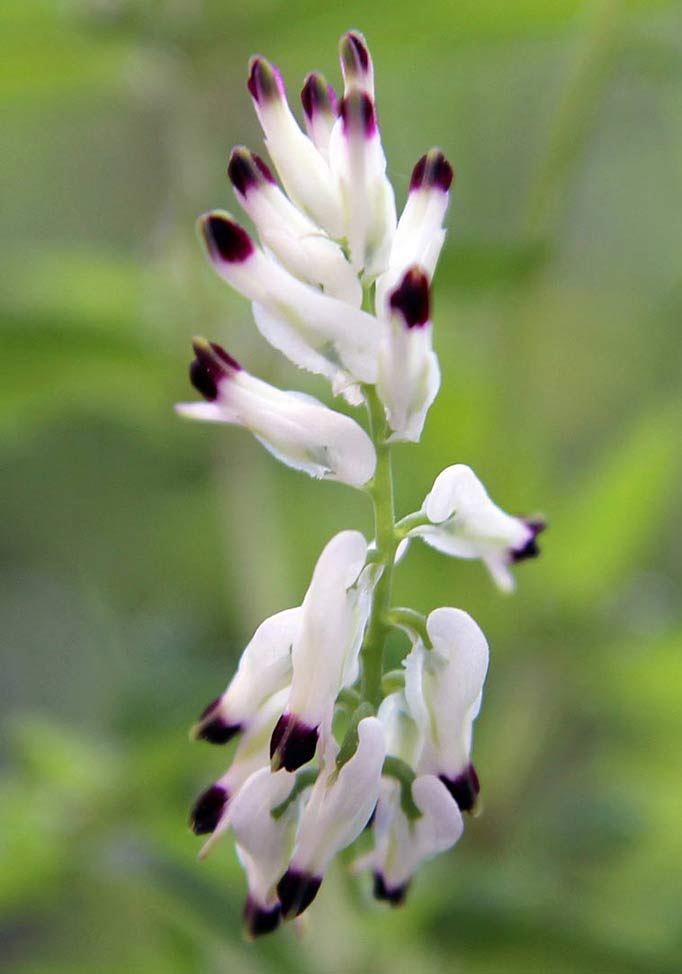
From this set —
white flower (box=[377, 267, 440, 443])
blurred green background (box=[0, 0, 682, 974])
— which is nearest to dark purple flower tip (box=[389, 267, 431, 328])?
white flower (box=[377, 267, 440, 443])

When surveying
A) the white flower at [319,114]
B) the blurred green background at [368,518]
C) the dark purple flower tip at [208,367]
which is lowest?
the blurred green background at [368,518]

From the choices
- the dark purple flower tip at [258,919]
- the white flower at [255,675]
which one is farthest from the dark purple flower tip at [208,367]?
the dark purple flower tip at [258,919]

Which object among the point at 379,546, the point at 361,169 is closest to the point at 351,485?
the point at 379,546

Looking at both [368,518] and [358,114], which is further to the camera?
[368,518]

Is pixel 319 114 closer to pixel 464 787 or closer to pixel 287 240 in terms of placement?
pixel 287 240

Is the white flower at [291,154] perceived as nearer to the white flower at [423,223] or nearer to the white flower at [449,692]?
the white flower at [423,223]

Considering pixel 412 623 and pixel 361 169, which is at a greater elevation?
pixel 361 169

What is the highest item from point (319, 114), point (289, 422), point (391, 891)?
point (319, 114)
